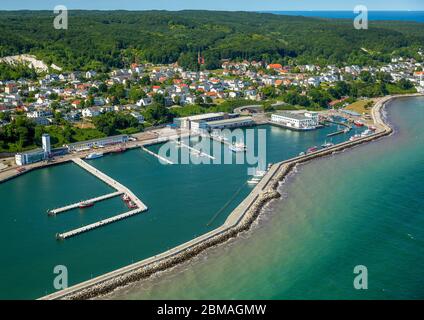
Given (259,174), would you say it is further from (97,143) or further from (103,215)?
(97,143)

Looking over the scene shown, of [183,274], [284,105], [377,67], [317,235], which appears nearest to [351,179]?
[317,235]

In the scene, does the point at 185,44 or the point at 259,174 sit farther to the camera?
the point at 185,44

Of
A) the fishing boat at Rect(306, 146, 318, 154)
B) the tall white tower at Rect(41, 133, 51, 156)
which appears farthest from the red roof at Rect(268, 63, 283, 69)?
the tall white tower at Rect(41, 133, 51, 156)

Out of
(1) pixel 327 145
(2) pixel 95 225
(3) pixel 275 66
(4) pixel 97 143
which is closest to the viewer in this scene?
(2) pixel 95 225

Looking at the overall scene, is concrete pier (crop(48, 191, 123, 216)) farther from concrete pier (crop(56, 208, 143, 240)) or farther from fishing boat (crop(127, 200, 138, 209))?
concrete pier (crop(56, 208, 143, 240))

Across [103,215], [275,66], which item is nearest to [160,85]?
[275,66]

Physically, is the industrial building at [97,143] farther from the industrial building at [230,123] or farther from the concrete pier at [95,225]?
the concrete pier at [95,225]

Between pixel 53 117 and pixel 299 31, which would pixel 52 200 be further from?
pixel 299 31
